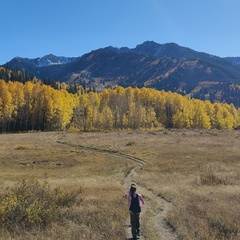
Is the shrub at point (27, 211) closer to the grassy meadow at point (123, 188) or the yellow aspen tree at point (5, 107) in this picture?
the grassy meadow at point (123, 188)

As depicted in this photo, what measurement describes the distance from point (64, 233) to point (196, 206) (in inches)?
330

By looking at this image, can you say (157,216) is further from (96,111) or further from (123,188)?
(96,111)

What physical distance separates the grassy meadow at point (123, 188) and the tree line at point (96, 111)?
2646 inches

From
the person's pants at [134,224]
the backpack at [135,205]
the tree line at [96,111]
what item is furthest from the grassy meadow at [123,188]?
the tree line at [96,111]

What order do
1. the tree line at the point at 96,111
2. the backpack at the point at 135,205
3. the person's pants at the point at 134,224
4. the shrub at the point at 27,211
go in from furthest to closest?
the tree line at the point at 96,111, the shrub at the point at 27,211, the backpack at the point at 135,205, the person's pants at the point at 134,224

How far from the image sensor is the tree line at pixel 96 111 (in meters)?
120

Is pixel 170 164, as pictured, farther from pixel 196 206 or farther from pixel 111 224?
pixel 111 224

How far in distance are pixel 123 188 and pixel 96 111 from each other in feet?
370

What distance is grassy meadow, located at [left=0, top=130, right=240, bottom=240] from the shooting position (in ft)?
50.1

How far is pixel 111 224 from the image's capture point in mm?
16234

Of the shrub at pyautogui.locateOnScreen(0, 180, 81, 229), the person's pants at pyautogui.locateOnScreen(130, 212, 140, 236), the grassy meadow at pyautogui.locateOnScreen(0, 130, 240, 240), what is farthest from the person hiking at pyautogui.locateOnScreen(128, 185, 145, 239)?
the shrub at pyautogui.locateOnScreen(0, 180, 81, 229)

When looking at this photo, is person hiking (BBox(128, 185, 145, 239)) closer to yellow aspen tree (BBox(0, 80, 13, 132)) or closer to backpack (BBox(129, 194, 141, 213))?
backpack (BBox(129, 194, 141, 213))

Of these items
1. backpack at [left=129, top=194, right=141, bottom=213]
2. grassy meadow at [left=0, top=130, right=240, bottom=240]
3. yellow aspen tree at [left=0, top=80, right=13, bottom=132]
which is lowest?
grassy meadow at [left=0, top=130, right=240, bottom=240]

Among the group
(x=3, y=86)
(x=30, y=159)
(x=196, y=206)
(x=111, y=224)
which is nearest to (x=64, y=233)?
Answer: (x=111, y=224)
